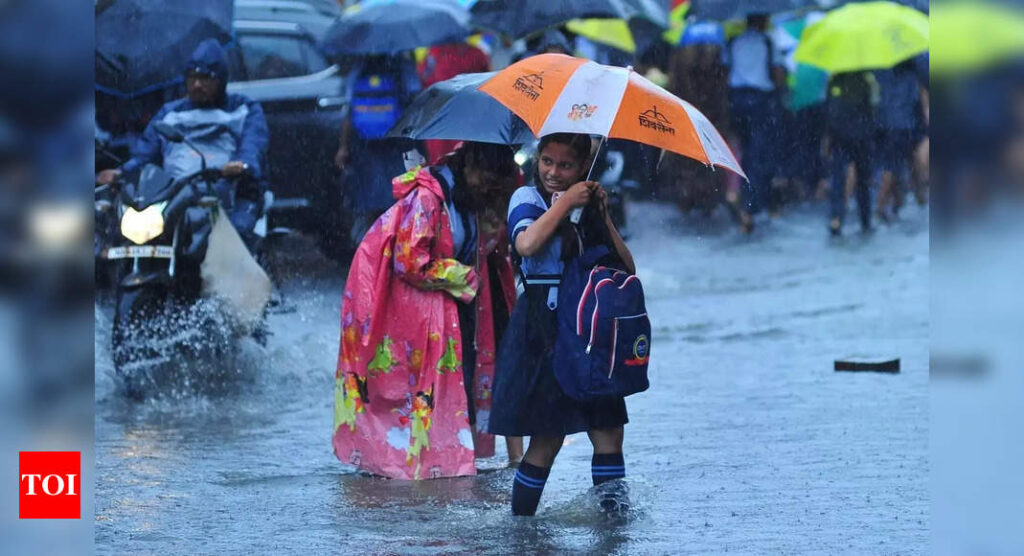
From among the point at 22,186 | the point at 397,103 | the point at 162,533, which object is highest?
the point at 397,103

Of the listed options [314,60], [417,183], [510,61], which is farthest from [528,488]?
[510,61]

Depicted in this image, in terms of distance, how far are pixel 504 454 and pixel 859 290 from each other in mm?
5843

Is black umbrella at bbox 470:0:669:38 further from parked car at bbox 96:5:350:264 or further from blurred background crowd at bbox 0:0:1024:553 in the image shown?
parked car at bbox 96:5:350:264

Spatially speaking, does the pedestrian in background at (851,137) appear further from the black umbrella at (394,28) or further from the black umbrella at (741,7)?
the black umbrella at (394,28)

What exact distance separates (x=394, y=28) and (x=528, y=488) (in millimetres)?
7218

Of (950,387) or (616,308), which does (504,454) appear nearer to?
(616,308)

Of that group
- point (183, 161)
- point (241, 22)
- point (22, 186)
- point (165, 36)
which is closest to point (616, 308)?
point (22, 186)

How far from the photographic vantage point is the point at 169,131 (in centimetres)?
1009

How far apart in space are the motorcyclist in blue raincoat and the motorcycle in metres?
0.49

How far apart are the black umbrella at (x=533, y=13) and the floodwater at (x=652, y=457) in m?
2.26

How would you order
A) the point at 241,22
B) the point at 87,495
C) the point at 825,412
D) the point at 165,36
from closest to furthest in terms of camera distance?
the point at 87,495, the point at 825,412, the point at 165,36, the point at 241,22

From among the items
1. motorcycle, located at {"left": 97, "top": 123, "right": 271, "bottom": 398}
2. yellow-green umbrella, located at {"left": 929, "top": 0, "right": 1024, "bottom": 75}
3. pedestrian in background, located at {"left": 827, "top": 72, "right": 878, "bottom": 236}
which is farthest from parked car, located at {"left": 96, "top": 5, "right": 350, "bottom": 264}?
yellow-green umbrella, located at {"left": 929, "top": 0, "right": 1024, "bottom": 75}

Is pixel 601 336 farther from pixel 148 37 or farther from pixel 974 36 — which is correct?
pixel 148 37

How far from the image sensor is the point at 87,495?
500cm
